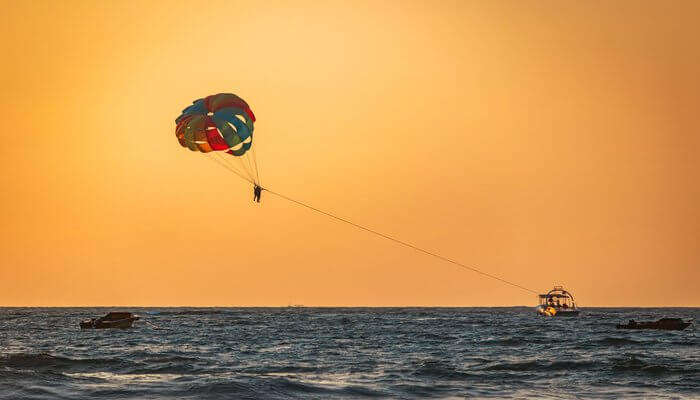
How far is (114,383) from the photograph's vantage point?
1574 inches

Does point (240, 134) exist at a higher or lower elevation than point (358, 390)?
higher

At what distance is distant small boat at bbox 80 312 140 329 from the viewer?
Result: 3688 inches

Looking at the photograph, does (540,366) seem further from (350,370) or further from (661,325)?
(661,325)

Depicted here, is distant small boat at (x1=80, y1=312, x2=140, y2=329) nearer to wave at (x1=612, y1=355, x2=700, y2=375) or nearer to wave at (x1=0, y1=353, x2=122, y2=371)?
wave at (x1=0, y1=353, x2=122, y2=371)

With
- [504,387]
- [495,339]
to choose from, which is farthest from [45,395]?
[495,339]

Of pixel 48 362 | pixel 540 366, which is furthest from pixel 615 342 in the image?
pixel 48 362

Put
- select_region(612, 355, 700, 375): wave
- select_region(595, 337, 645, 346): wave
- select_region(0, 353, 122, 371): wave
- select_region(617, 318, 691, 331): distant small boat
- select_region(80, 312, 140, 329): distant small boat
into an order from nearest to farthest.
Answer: select_region(612, 355, 700, 375): wave < select_region(0, 353, 122, 371): wave < select_region(595, 337, 645, 346): wave < select_region(617, 318, 691, 331): distant small boat < select_region(80, 312, 140, 329): distant small boat

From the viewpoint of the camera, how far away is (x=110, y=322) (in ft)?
312

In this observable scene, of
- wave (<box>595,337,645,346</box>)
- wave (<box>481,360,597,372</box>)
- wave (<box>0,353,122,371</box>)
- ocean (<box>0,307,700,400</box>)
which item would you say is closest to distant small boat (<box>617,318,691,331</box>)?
wave (<box>595,337,645,346</box>)

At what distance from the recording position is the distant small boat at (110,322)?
307 ft

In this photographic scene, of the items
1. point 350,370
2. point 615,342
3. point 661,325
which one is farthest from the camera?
point 661,325

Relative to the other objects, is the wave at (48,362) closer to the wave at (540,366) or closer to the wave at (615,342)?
the wave at (540,366)

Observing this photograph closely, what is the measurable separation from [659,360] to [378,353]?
16025mm

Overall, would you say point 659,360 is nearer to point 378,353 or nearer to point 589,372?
point 589,372
